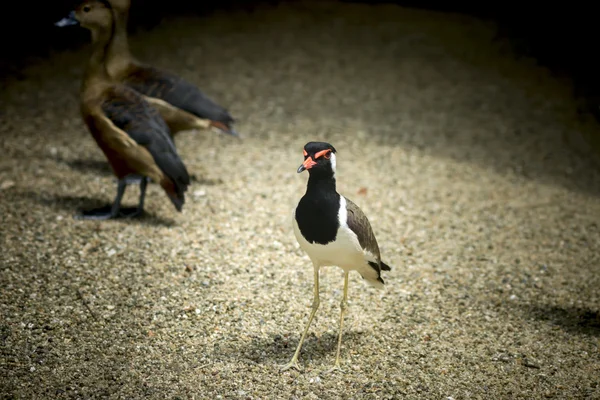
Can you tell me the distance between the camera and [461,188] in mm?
5051

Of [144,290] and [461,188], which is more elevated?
[461,188]

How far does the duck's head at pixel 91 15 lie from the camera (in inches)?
163

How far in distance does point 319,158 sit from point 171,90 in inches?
90.8

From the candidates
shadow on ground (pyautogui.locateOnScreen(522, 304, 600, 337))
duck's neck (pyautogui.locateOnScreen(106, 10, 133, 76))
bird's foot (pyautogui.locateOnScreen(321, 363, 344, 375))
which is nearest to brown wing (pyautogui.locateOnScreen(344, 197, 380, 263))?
bird's foot (pyautogui.locateOnScreen(321, 363, 344, 375))

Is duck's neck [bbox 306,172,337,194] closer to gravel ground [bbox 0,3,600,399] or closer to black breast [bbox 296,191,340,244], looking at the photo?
black breast [bbox 296,191,340,244]

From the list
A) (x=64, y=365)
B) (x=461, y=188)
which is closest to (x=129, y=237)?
(x=64, y=365)

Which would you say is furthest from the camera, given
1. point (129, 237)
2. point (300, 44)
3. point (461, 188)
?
point (300, 44)

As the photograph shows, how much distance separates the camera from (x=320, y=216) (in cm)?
267

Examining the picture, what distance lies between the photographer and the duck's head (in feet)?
13.6

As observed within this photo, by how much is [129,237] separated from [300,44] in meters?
4.15

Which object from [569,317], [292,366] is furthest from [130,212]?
[569,317]

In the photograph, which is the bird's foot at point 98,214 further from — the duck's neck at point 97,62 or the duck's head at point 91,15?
the duck's head at point 91,15

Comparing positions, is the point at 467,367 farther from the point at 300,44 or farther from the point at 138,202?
the point at 300,44

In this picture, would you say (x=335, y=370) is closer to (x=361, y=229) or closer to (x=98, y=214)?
(x=361, y=229)
